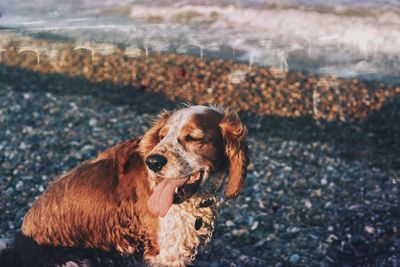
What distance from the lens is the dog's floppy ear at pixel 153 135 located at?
4.71 metres

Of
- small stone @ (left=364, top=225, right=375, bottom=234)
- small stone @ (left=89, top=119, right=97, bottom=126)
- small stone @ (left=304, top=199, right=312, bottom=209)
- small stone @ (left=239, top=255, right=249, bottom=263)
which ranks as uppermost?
small stone @ (left=89, top=119, right=97, bottom=126)

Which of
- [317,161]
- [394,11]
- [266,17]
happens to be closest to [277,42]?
[266,17]

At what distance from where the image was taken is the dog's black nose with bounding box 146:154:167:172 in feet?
14.4

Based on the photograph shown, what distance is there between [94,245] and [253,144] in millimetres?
5243

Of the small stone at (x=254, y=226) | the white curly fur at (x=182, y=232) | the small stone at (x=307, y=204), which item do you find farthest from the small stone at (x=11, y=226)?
the small stone at (x=307, y=204)

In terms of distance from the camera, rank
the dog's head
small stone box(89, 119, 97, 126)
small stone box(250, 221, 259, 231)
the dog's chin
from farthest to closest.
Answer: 1. small stone box(89, 119, 97, 126)
2. small stone box(250, 221, 259, 231)
3. the dog's chin
4. the dog's head

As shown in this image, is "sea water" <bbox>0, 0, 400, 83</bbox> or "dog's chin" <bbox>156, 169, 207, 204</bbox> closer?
"dog's chin" <bbox>156, 169, 207, 204</bbox>

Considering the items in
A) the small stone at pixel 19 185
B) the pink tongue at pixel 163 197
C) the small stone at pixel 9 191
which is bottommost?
Answer: the small stone at pixel 9 191

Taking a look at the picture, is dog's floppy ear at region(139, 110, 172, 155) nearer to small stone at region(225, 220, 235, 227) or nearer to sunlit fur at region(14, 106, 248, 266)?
sunlit fur at region(14, 106, 248, 266)

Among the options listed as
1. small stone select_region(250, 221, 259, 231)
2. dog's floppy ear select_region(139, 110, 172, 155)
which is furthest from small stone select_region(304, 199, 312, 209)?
dog's floppy ear select_region(139, 110, 172, 155)

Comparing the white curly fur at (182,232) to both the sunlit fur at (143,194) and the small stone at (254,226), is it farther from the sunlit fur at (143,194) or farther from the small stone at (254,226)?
the small stone at (254,226)

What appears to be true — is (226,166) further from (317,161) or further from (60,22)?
(317,161)

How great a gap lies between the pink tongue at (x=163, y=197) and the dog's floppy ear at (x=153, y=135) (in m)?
0.31

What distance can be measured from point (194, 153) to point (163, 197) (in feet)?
1.41
